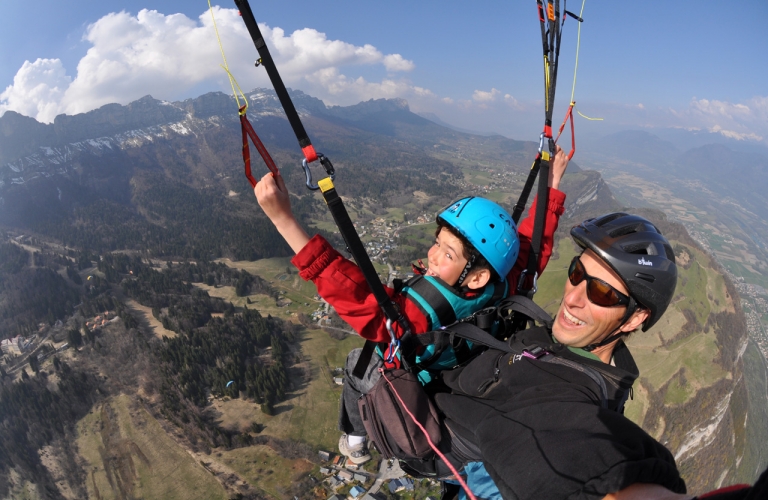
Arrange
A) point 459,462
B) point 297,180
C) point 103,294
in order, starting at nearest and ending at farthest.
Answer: point 459,462 → point 103,294 → point 297,180

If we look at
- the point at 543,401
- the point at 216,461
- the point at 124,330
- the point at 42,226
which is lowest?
the point at 216,461

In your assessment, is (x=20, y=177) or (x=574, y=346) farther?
(x=20, y=177)

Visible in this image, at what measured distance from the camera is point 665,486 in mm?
1323

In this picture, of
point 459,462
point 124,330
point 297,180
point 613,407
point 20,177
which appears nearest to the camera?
point 613,407

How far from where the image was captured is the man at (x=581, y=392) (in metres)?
1.34

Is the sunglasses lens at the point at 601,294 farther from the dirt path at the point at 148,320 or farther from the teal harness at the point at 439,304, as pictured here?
the dirt path at the point at 148,320

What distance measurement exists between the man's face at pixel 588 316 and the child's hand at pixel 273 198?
2.26 metres

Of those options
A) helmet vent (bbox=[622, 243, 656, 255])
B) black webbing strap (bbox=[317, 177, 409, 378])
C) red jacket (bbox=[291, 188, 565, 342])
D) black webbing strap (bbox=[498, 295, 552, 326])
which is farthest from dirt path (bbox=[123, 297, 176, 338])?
helmet vent (bbox=[622, 243, 656, 255])

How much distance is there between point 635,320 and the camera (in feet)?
8.50

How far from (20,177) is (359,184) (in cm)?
13490

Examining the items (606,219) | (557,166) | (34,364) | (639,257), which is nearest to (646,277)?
(639,257)

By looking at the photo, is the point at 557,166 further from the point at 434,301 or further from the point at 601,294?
the point at 434,301

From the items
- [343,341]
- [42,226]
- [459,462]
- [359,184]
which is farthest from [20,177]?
→ [459,462]

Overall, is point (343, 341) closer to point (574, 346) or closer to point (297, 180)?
point (574, 346)
